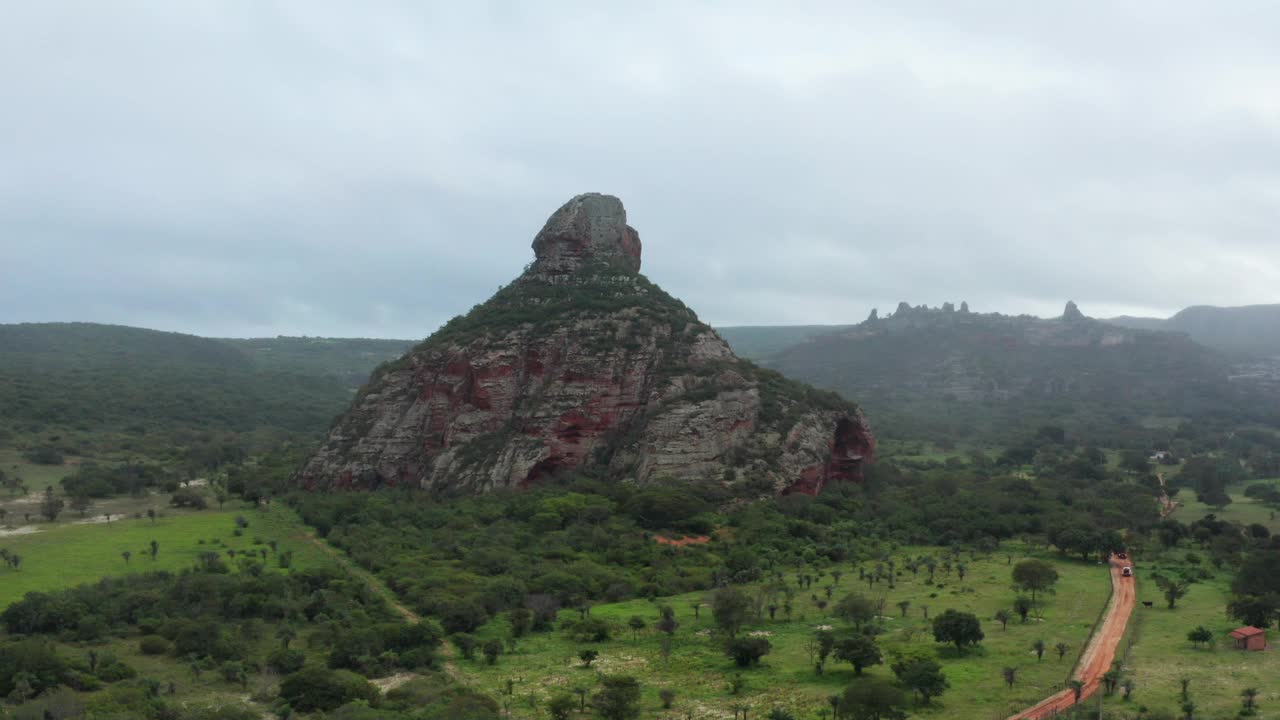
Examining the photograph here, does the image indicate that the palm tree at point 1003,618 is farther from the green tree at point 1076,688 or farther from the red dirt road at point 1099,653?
the green tree at point 1076,688

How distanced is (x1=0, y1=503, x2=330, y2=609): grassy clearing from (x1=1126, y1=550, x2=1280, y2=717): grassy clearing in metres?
46.2

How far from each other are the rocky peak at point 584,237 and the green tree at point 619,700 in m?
66.7

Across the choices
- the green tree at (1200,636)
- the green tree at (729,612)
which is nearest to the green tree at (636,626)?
the green tree at (729,612)

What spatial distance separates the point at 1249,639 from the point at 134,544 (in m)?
66.1

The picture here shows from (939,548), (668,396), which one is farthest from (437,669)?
(668,396)

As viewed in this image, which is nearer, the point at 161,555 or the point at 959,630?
the point at 959,630

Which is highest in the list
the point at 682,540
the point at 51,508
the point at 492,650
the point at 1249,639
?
the point at 1249,639

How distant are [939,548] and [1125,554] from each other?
12.0m

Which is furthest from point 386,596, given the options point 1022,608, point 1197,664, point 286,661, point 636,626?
point 1197,664

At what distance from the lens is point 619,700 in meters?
30.3

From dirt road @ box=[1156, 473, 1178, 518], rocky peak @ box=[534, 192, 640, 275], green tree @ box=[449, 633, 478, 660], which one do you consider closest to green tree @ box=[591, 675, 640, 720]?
green tree @ box=[449, 633, 478, 660]

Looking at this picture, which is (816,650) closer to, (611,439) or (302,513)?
(611,439)

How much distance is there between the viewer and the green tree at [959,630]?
3656 centimetres

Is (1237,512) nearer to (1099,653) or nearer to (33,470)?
(1099,653)
